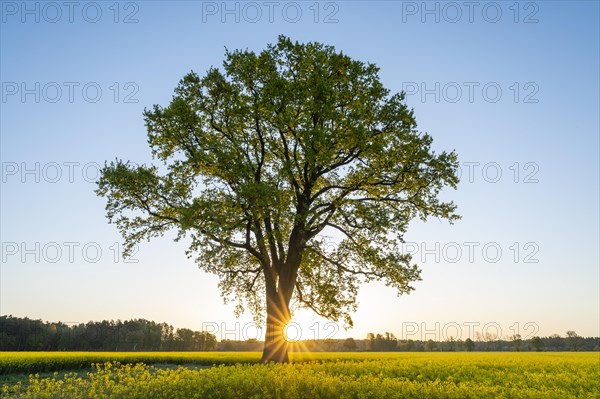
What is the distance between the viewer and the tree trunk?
26.5 m

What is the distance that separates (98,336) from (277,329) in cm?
9708

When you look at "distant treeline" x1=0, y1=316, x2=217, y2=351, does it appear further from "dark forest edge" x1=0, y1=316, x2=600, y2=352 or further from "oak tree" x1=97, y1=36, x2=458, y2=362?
"oak tree" x1=97, y1=36, x2=458, y2=362

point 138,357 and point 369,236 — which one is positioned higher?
point 369,236

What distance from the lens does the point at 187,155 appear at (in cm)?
2667

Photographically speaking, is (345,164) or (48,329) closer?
(345,164)

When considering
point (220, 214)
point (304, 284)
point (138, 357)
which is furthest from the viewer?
point (138, 357)

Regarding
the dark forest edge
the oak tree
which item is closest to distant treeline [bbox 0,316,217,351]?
the dark forest edge

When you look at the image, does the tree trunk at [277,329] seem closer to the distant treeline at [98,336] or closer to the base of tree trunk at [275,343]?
the base of tree trunk at [275,343]

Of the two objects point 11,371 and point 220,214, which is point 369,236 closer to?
point 220,214

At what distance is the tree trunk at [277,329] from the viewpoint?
86.9ft

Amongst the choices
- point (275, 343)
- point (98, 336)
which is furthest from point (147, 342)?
point (275, 343)

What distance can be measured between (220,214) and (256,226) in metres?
2.95

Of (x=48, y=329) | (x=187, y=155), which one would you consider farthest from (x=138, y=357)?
(x=48, y=329)

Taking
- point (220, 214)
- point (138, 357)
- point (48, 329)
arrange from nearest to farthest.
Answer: point (220, 214) → point (138, 357) → point (48, 329)
